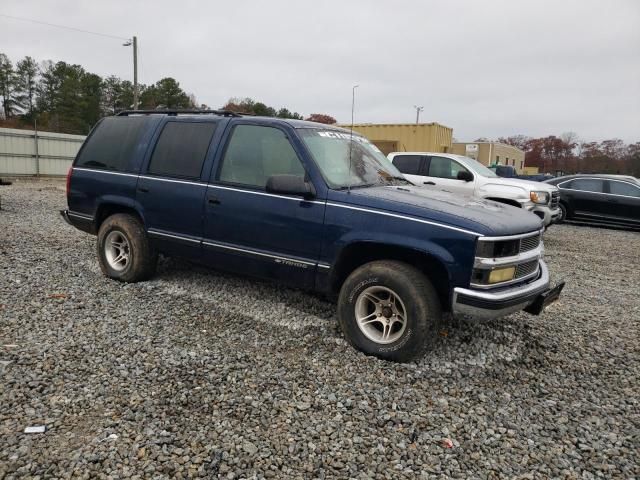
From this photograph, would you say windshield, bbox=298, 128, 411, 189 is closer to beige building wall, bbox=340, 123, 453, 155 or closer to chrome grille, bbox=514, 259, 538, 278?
chrome grille, bbox=514, 259, 538, 278

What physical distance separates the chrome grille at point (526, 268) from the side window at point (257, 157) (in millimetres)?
1942

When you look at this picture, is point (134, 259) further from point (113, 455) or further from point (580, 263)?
point (580, 263)

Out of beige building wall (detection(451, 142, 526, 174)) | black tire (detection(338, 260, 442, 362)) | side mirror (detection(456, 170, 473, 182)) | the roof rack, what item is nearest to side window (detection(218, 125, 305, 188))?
the roof rack

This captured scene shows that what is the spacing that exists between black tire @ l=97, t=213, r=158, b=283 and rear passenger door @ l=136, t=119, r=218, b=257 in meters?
0.18

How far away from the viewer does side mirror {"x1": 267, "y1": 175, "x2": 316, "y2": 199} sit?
12.3 ft

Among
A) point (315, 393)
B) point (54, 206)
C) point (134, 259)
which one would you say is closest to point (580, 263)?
point (315, 393)

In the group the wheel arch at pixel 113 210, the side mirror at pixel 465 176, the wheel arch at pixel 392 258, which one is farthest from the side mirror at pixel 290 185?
the side mirror at pixel 465 176

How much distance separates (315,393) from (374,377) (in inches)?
19.6

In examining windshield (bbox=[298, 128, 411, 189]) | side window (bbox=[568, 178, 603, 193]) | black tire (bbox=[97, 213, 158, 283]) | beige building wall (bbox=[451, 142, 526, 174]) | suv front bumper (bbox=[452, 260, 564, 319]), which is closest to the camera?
suv front bumper (bbox=[452, 260, 564, 319])

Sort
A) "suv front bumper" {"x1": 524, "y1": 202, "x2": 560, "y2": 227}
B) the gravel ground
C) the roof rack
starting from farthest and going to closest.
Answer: "suv front bumper" {"x1": 524, "y1": 202, "x2": 560, "y2": 227}, the roof rack, the gravel ground

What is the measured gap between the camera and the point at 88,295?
15.4 ft

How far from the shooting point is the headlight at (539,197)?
8914 mm

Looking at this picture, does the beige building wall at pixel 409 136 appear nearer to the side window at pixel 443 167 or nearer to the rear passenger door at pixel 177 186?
the side window at pixel 443 167

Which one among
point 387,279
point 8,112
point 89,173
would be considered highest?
point 8,112
